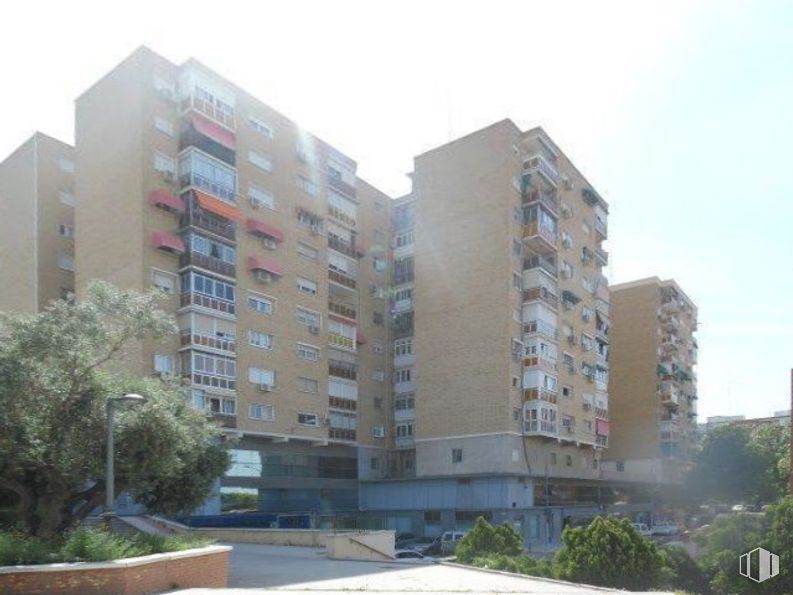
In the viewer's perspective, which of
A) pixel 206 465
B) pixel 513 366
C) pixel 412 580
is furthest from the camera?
pixel 513 366

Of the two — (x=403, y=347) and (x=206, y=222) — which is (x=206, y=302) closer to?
(x=206, y=222)

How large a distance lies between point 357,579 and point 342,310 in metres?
32.3

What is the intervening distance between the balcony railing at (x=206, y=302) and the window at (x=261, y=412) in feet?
17.4

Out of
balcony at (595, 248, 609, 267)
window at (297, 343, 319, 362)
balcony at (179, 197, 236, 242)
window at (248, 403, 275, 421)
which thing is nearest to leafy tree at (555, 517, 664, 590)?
window at (248, 403, 275, 421)

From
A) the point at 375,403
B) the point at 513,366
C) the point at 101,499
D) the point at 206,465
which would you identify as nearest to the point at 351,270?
the point at 375,403

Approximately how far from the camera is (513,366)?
45.1 m

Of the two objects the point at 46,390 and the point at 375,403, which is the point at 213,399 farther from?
the point at 46,390

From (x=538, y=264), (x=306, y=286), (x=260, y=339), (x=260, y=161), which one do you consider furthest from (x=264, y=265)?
(x=538, y=264)

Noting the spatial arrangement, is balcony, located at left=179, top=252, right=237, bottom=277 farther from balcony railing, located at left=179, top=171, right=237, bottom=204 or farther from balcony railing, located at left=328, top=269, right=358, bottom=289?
balcony railing, located at left=328, top=269, right=358, bottom=289

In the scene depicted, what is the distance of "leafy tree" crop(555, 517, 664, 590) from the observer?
64.6 feet

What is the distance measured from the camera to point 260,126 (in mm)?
44062

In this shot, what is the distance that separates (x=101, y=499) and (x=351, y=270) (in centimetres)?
3325

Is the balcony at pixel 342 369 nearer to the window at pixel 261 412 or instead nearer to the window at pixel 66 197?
the window at pixel 261 412
